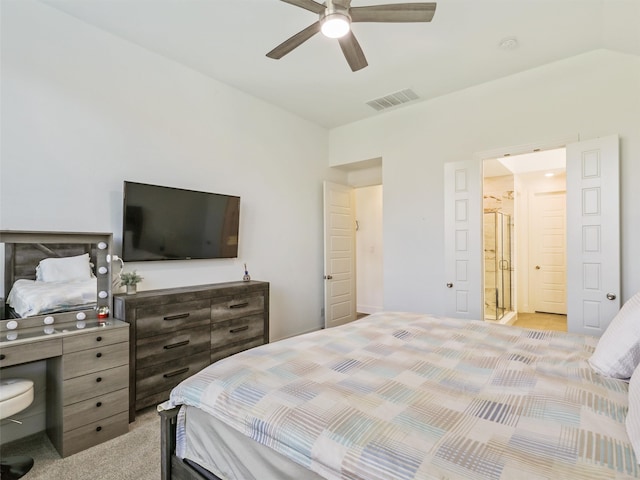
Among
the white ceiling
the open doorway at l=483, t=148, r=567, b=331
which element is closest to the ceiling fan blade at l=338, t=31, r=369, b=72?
the white ceiling

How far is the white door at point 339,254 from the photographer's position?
4918 mm

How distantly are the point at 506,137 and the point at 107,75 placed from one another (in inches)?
156

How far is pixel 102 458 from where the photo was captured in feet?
6.82

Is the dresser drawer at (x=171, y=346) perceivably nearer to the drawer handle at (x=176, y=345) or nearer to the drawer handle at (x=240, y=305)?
the drawer handle at (x=176, y=345)

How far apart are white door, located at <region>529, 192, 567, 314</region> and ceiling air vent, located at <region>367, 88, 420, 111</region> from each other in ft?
12.4

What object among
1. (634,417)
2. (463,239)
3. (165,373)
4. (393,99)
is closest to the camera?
(634,417)

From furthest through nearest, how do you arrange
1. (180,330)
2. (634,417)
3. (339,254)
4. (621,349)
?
(339,254) → (180,330) → (621,349) → (634,417)

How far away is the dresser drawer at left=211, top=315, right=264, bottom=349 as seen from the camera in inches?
123

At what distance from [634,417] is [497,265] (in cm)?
473

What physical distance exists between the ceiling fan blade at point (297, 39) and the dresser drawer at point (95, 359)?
235 cm

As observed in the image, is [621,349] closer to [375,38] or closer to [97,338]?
[375,38]

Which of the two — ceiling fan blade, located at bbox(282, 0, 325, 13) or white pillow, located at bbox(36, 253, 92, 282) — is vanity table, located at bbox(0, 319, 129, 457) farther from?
ceiling fan blade, located at bbox(282, 0, 325, 13)

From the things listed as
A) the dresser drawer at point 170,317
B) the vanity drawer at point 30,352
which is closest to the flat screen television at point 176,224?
the dresser drawer at point 170,317

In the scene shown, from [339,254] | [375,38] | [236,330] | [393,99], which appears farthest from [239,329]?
[393,99]
